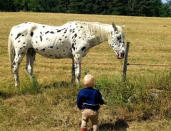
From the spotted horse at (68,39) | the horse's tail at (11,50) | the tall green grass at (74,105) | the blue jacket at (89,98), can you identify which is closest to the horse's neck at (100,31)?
the spotted horse at (68,39)

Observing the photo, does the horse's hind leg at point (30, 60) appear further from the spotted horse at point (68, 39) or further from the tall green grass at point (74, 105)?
the tall green grass at point (74, 105)

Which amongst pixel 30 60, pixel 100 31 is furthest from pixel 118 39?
pixel 30 60

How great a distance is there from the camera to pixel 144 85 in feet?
24.8

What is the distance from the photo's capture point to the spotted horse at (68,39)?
8.51 m


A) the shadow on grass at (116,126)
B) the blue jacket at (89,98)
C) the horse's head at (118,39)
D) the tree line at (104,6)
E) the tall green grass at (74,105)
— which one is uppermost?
the tree line at (104,6)

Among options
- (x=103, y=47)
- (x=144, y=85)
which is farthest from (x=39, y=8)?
(x=144, y=85)

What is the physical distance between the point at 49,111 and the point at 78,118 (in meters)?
0.75

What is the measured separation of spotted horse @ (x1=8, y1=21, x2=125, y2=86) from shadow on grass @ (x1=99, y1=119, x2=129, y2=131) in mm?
2244

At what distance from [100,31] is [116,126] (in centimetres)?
306

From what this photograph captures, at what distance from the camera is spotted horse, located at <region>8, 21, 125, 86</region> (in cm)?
851

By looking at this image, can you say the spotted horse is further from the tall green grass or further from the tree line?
the tree line

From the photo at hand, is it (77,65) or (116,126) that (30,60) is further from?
(116,126)

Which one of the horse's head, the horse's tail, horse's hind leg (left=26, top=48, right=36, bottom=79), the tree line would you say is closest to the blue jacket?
the horse's head

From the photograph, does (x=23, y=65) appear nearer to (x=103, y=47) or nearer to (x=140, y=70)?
(x=140, y=70)
